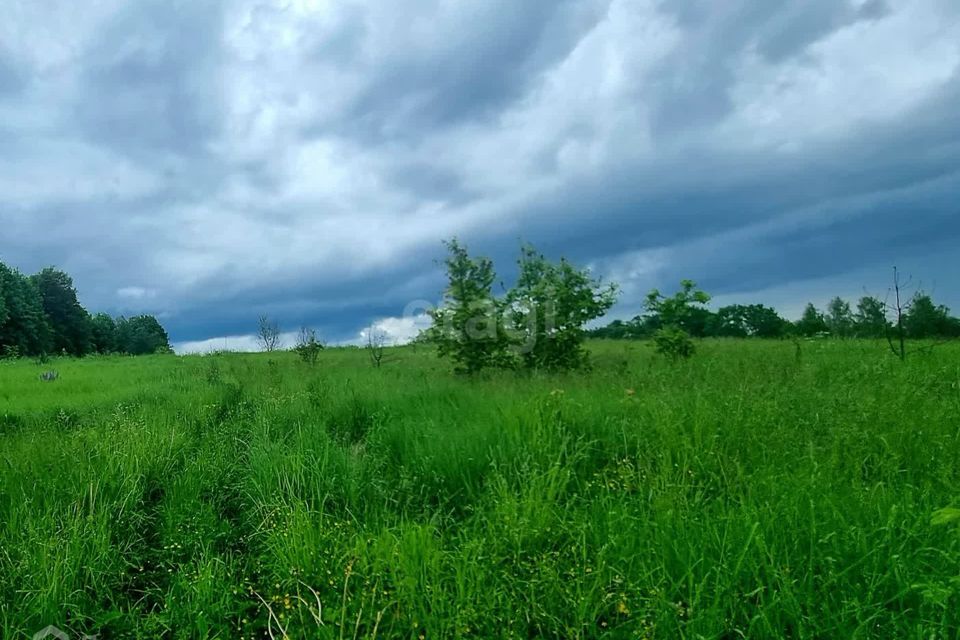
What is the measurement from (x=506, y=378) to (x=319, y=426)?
3607 mm

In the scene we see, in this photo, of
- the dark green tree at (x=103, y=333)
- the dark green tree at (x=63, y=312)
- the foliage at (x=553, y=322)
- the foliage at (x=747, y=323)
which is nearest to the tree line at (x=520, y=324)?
the foliage at (x=553, y=322)

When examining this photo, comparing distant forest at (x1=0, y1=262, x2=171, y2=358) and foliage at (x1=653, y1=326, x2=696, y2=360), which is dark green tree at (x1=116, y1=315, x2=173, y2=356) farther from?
foliage at (x1=653, y1=326, x2=696, y2=360)

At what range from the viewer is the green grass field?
8.73ft

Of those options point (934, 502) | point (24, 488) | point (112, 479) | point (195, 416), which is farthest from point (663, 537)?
point (195, 416)

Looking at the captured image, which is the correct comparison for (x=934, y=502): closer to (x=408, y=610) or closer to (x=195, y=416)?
(x=408, y=610)

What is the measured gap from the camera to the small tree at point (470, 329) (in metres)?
9.24

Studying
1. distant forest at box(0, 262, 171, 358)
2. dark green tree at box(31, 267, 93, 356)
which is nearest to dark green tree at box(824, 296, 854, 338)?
distant forest at box(0, 262, 171, 358)

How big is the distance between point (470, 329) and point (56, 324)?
5635cm

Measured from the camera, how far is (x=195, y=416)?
6.35 meters

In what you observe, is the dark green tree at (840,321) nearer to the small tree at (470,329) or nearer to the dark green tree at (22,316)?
the small tree at (470,329)

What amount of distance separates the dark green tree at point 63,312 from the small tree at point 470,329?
172ft

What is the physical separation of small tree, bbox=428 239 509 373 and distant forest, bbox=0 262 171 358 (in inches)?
1124

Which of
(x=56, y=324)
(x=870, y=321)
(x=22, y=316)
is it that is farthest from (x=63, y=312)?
(x=870, y=321)

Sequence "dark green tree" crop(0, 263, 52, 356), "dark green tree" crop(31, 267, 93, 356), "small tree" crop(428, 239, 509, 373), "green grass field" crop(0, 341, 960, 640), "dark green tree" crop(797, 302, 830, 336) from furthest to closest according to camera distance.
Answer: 1. "dark green tree" crop(31, 267, 93, 356)
2. "dark green tree" crop(0, 263, 52, 356)
3. "dark green tree" crop(797, 302, 830, 336)
4. "small tree" crop(428, 239, 509, 373)
5. "green grass field" crop(0, 341, 960, 640)
